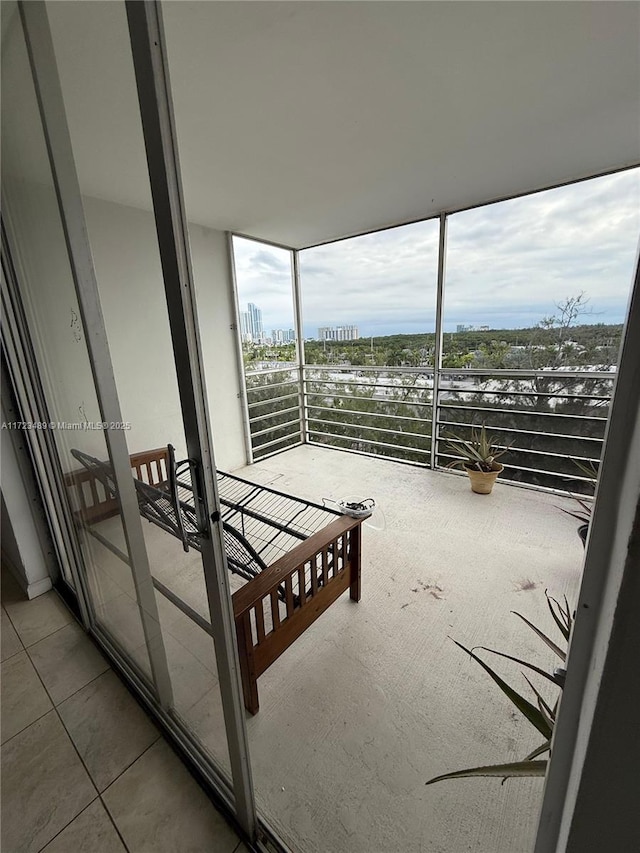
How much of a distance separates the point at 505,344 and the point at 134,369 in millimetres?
2789

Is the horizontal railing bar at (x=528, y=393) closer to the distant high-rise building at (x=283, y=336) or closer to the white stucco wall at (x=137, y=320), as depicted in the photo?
the distant high-rise building at (x=283, y=336)

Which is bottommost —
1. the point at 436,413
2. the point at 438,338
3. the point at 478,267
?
the point at 436,413

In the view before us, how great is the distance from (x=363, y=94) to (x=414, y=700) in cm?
248

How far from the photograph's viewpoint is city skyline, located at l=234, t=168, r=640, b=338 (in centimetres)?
225

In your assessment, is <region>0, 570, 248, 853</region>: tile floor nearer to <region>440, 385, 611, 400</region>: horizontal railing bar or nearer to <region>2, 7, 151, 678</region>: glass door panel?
<region>2, 7, 151, 678</region>: glass door panel

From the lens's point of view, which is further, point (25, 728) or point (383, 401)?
point (383, 401)

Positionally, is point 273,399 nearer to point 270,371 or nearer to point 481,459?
point 270,371

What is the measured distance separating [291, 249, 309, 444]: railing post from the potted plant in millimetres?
1945

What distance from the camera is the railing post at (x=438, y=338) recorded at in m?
2.90

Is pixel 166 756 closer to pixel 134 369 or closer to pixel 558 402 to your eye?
pixel 134 369

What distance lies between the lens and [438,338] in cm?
311

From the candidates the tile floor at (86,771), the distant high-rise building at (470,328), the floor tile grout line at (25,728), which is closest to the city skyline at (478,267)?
the distant high-rise building at (470,328)

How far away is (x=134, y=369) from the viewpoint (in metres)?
1.25

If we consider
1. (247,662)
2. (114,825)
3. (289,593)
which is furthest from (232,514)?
(114,825)
